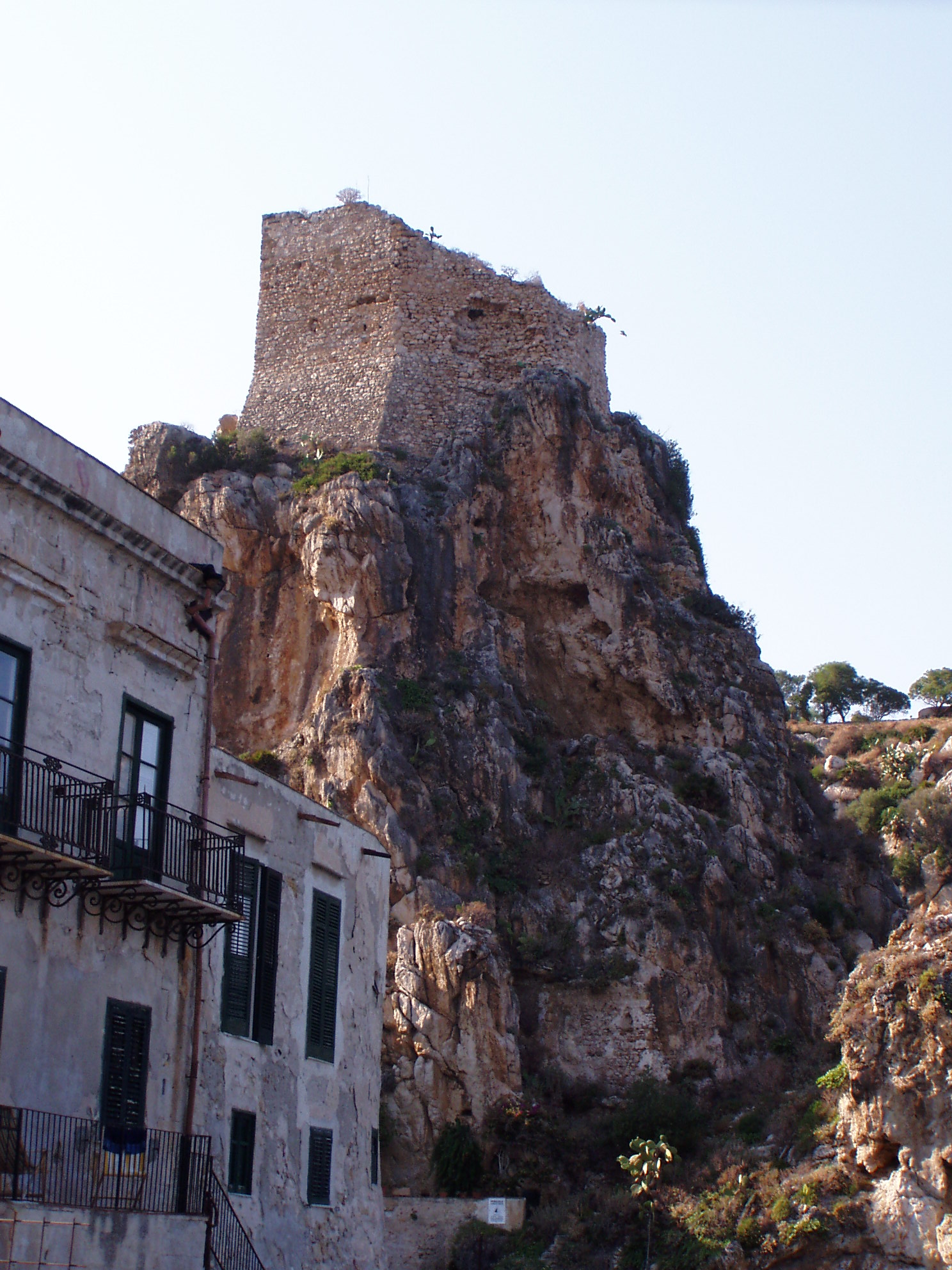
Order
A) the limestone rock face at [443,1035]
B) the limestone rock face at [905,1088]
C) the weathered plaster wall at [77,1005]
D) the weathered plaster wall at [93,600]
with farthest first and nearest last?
1. the limestone rock face at [443,1035]
2. the limestone rock face at [905,1088]
3. the weathered plaster wall at [93,600]
4. the weathered plaster wall at [77,1005]

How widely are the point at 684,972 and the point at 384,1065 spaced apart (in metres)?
6.94

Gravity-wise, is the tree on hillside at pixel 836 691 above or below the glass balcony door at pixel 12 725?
above

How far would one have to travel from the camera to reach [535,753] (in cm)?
3875

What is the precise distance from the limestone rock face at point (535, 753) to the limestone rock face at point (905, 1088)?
639 cm

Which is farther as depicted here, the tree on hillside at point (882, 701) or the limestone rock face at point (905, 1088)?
the tree on hillside at point (882, 701)

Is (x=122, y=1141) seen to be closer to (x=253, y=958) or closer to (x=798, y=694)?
(x=253, y=958)

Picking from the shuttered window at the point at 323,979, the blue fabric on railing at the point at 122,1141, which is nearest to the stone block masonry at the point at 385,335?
the shuttered window at the point at 323,979

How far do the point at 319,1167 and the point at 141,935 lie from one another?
5.31 m

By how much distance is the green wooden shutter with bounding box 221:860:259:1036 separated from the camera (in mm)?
18891

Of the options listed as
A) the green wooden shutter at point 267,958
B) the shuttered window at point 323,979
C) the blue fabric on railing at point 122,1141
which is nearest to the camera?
the blue fabric on railing at point 122,1141

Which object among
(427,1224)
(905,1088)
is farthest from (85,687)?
(427,1224)

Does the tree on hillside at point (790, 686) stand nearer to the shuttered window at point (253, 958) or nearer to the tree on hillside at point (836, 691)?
the tree on hillside at point (836, 691)

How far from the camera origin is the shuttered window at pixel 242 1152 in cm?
1844

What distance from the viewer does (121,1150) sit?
1576 centimetres
